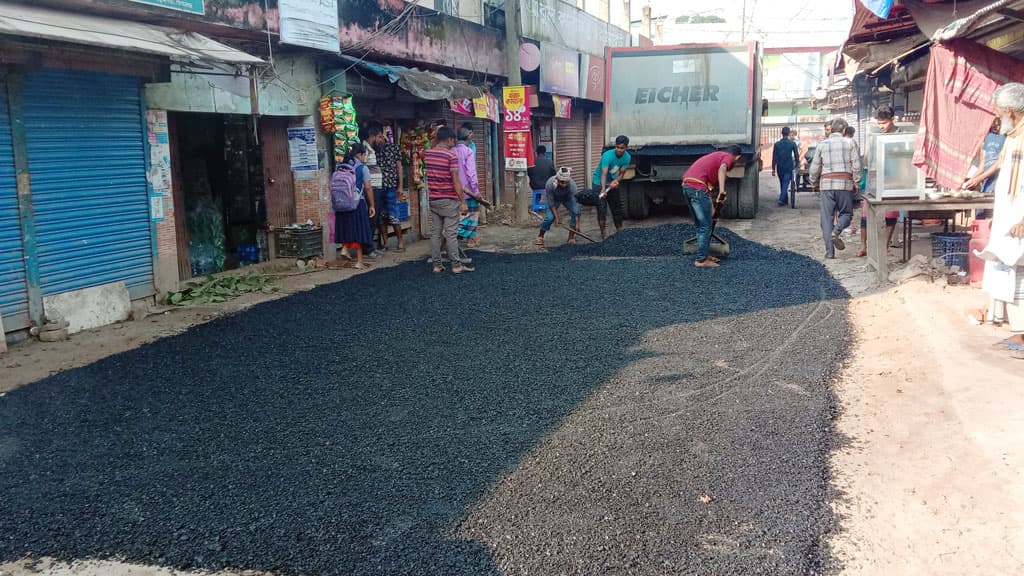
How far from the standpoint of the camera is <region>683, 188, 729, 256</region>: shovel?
9844 mm

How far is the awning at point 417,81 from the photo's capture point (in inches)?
462

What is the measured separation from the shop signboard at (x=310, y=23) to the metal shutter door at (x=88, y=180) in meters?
2.39

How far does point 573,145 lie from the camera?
2261 centimetres

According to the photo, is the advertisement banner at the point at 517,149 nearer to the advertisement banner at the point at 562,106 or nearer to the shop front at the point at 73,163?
the advertisement banner at the point at 562,106

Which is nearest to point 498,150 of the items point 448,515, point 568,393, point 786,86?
point 568,393

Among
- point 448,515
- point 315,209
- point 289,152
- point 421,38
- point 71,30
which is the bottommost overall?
point 448,515

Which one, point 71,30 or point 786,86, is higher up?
point 786,86

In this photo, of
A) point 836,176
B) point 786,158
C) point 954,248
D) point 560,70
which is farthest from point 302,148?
point 786,158

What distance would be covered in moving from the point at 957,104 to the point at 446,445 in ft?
18.5

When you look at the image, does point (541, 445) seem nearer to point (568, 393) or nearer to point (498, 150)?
point (568, 393)

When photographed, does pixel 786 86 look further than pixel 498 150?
Yes

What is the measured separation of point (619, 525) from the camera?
329 cm

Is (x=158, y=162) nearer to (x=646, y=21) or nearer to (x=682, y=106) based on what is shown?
(x=682, y=106)

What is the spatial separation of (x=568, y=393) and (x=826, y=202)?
6454mm
